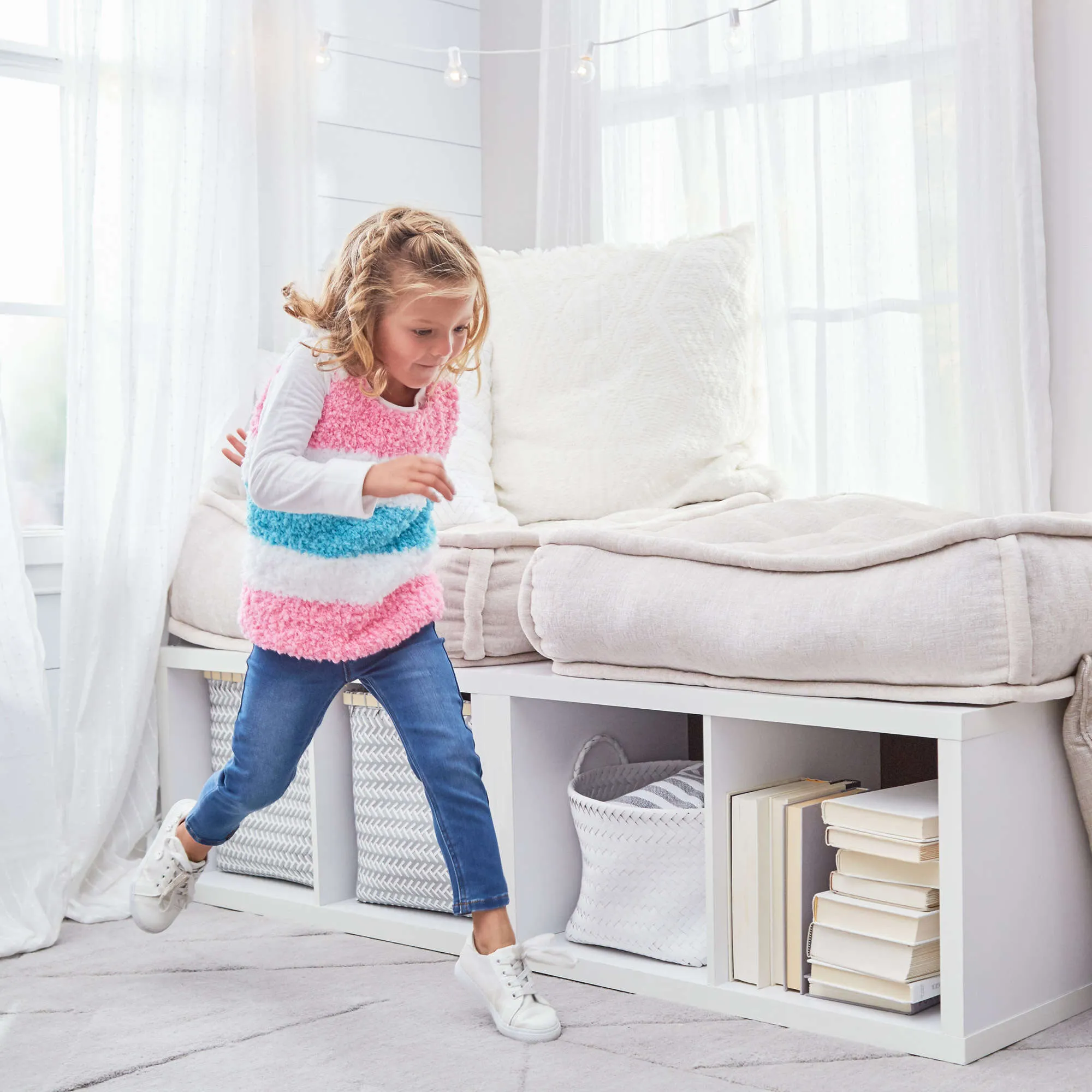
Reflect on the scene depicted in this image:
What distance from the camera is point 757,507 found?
1694 millimetres

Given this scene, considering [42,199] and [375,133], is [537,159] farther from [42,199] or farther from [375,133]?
[42,199]

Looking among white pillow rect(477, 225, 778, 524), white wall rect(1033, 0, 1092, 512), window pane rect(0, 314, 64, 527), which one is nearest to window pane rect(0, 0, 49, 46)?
window pane rect(0, 314, 64, 527)

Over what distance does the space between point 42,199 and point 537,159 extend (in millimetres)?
917

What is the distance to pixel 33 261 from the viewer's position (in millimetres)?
2152

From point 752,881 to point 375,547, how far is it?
1.77 ft

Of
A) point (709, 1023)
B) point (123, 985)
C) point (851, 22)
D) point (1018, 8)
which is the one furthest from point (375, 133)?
point (709, 1023)

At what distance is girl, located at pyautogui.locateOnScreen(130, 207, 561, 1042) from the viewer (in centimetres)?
138

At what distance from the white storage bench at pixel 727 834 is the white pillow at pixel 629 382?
414 mm

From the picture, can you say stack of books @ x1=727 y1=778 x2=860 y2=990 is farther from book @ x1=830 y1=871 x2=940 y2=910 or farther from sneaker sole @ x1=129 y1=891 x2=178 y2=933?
sneaker sole @ x1=129 y1=891 x2=178 y2=933

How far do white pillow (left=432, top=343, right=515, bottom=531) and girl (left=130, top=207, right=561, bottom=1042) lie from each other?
474mm

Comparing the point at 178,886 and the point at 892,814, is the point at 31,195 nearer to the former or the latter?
the point at 178,886

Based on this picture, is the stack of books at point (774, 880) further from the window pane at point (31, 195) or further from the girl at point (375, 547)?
the window pane at point (31, 195)

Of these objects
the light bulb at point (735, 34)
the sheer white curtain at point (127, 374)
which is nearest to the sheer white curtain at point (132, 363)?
the sheer white curtain at point (127, 374)

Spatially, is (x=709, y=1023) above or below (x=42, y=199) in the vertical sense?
below
